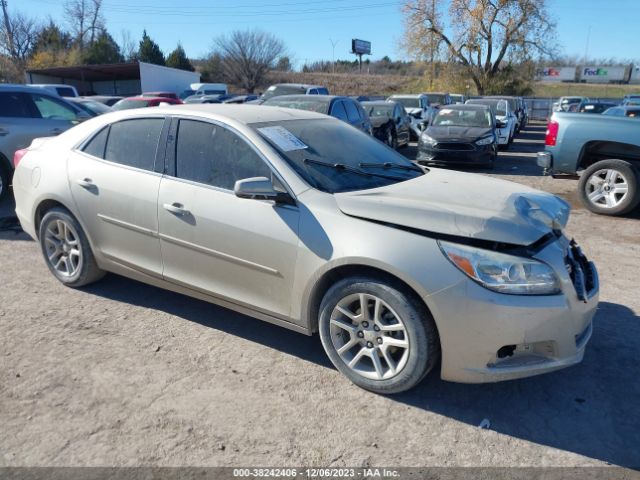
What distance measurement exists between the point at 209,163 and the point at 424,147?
8773 millimetres

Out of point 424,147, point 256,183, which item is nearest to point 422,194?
point 256,183

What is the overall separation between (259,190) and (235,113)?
3.20ft

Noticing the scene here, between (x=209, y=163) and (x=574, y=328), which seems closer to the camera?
(x=574, y=328)

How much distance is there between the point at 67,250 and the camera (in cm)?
452

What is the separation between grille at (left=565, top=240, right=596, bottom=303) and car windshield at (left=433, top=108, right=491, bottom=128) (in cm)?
974

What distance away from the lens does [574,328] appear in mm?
2893

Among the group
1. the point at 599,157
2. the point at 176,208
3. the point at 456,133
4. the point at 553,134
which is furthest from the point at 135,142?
the point at 456,133

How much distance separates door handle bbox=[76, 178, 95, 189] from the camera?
4.10m

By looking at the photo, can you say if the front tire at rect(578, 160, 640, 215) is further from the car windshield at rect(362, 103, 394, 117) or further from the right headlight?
the car windshield at rect(362, 103, 394, 117)

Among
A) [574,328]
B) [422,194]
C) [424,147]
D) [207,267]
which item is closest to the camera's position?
[574,328]

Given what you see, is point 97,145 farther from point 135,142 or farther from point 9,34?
point 9,34

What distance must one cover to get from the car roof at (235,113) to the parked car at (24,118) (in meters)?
4.51

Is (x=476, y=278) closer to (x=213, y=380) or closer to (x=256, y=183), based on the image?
(x=256, y=183)

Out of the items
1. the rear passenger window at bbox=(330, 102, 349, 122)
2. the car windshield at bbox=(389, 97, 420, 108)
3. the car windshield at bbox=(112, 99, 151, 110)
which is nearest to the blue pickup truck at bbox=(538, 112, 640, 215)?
the rear passenger window at bbox=(330, 102, 349, 122)
